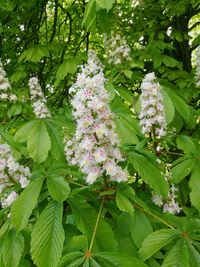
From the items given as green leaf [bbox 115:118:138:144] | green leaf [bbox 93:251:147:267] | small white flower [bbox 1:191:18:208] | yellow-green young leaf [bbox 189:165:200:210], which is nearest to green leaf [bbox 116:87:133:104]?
green leaf [bbox 115:118:138:144]

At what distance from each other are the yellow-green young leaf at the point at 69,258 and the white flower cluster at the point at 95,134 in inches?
11.8

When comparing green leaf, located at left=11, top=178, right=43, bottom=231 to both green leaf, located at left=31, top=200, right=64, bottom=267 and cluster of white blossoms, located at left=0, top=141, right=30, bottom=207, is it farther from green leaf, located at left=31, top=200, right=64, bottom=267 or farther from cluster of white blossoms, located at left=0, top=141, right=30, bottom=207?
cluster of white blossoms, located at left=0, top=141, right=30, bottom=207

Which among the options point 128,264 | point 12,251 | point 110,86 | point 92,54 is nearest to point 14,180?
point 12,251

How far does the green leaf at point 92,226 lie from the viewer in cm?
153

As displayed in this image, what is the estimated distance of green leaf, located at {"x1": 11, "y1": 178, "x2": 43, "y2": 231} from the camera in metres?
1.53

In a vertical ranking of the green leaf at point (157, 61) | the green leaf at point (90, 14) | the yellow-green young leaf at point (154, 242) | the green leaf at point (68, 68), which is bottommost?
the yellow-green young leaf at point (154, 242)

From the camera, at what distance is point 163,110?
2.16 m

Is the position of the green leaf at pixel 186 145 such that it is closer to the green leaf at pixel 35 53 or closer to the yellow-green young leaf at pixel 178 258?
the yellow-green young leaf at pixel 178 258

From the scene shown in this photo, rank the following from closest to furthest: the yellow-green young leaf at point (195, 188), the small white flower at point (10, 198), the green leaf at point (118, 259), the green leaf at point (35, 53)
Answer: the green leaf at point (118, 259) → the small white flower at point (10, 198) → the yellow-green young leaf at point (195, 188) → the green leaf at point (35, 53)

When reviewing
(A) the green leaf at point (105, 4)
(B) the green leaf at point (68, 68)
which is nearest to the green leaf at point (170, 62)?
(B) the green leaf at point (68, 68)

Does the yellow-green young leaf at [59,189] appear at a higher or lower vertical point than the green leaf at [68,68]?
lower

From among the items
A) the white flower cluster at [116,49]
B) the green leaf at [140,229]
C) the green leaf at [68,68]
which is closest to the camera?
the green leaf at [140,229]

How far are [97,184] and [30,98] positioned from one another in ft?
7.28

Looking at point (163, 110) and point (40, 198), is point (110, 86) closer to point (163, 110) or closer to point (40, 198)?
point (163, 110)
